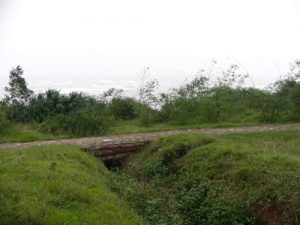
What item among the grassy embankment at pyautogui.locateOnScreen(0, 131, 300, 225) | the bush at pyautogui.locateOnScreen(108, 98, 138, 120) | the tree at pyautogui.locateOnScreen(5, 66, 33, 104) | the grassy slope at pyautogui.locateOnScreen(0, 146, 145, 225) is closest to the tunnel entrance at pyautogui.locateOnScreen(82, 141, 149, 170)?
the grassy embankment at pyautogui.locateOnScreen(0, 131, 300, 225)

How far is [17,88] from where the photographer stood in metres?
15.1

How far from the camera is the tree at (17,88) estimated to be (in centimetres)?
1480

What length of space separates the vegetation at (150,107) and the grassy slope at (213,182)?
2740 millimetres

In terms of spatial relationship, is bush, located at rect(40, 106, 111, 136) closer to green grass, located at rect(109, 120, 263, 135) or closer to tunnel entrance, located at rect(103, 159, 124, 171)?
green grass, located at rect(109, 120, 263, 135)

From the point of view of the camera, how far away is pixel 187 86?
1330 centimetres

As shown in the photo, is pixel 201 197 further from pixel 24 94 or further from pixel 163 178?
pixel 24 94

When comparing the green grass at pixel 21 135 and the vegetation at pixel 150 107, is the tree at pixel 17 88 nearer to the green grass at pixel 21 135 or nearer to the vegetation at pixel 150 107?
the vegetation at pixel 150 107

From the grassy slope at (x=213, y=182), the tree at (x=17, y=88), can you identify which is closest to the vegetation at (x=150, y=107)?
the tree at (x=17, y=88)

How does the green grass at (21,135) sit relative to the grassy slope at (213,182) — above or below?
above

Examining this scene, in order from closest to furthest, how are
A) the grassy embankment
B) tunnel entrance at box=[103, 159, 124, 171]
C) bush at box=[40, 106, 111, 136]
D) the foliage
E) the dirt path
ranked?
the grassy embankment → tunnel entrance at box=[103, 159, 124, 171] → the dirt path → the foliage → bush at box=[40, 106, 111, 136]

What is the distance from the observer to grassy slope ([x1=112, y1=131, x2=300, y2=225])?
586 centimetres

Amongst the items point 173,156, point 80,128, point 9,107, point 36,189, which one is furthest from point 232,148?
point 9,107

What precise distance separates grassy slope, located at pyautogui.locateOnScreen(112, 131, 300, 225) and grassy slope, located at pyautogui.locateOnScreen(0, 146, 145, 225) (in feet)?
2.07

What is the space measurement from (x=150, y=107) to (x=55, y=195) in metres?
7.67
